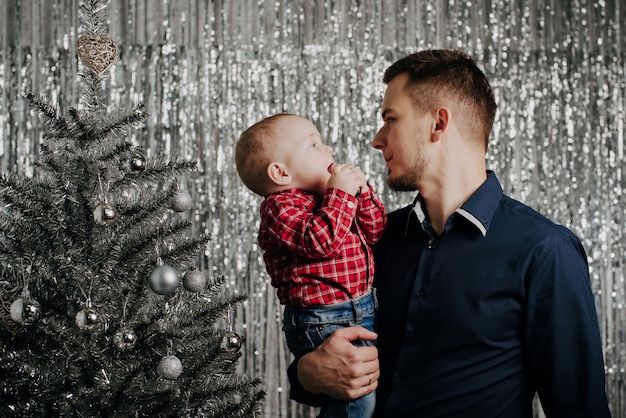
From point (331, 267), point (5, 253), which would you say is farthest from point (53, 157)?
point (331, 267)

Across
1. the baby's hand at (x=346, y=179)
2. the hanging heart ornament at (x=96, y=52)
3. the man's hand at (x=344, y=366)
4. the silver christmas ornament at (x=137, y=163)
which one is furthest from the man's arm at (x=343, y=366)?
the hanging heart ornament at (x=96, y=52)

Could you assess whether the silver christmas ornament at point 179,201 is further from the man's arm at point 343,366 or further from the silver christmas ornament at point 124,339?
the man's arm at point 343,366

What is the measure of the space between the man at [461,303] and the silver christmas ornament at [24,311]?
54 cm

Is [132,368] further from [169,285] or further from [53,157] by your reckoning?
[53,157]

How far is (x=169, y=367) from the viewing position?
4.64 ft

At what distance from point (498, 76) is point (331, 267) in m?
1.76

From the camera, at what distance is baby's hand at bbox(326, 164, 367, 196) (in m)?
1.46

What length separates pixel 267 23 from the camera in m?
2.80

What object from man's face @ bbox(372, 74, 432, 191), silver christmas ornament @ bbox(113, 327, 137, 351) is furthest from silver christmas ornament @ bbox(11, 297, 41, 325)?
man's face @ bbox(372, 74, 432, 191)

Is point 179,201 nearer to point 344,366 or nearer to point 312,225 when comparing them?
point 312,225

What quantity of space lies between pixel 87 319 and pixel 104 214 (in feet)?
0.67

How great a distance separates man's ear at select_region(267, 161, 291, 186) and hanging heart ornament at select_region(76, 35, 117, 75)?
415 millimetres

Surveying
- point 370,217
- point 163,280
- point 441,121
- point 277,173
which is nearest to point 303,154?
point 277,173

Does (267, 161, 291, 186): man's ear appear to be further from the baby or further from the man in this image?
the man
